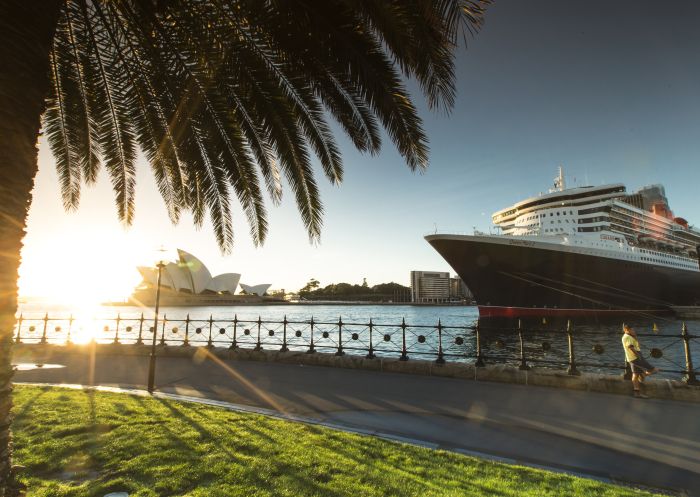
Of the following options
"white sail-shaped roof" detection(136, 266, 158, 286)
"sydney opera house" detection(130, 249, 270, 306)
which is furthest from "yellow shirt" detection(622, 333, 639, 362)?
"white sail-shaped roof" detection(136, 266, 158, 286)

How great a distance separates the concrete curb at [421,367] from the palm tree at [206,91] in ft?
15.4

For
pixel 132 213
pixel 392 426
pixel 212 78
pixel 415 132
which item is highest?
pixel 212 78

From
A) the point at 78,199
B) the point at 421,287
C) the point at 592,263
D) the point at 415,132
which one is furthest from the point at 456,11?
the point at 421,287

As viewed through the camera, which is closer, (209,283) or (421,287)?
(209,283)

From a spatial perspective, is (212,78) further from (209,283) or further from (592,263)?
(209,283)

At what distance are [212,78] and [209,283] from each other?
4109 inches

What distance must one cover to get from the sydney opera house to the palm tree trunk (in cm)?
8315

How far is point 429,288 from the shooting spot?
177 meters

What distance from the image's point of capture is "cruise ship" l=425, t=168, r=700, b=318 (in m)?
34.4

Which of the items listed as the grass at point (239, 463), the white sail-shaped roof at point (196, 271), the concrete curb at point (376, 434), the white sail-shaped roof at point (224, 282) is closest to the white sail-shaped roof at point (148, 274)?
the white sail-shaped roof at point (196, 271)

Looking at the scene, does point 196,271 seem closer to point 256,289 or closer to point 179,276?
point 179,276

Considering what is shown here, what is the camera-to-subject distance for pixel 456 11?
335 centimetres

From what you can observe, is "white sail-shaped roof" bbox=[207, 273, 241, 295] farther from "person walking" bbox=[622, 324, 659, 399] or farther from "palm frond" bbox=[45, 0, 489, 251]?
"person walking" bbox=[622, 324, 659, 399]

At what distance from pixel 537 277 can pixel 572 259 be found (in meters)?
3.48
